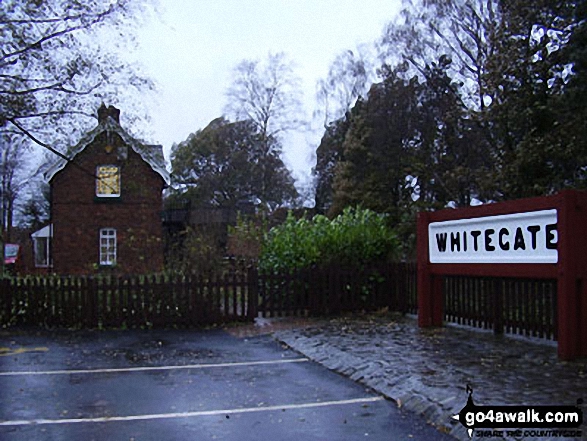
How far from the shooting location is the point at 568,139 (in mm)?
19219

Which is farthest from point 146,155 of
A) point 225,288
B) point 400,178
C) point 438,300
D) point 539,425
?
point 400,178

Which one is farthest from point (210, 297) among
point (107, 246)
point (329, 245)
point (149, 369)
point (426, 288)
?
point (107, 246)

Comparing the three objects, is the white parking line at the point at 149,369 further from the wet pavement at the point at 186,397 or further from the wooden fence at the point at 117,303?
the wooden fence at the point at 117,303

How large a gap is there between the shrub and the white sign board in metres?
4.15

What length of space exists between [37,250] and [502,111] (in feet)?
108

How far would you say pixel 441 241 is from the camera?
12.4 meters

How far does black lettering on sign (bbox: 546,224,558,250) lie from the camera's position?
916 cm

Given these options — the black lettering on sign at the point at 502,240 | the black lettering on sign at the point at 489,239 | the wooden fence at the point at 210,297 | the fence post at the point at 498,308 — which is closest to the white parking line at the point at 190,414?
the black lettering on sign at the point at 502,240

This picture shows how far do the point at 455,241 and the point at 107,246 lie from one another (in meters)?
23.0

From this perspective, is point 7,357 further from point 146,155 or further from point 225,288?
point 146,155

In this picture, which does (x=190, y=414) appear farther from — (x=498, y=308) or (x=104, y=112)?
(x=104, y=112)

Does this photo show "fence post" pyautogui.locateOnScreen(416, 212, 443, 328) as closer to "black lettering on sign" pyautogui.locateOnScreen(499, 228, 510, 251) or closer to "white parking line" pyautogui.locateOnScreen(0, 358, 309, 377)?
"black lettering on sign" pyautogui.locateOnScreen(499, 228, 510, 251)

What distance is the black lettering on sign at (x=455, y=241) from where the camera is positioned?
11.7 metres

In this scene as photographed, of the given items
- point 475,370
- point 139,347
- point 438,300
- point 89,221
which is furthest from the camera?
point 89,221
